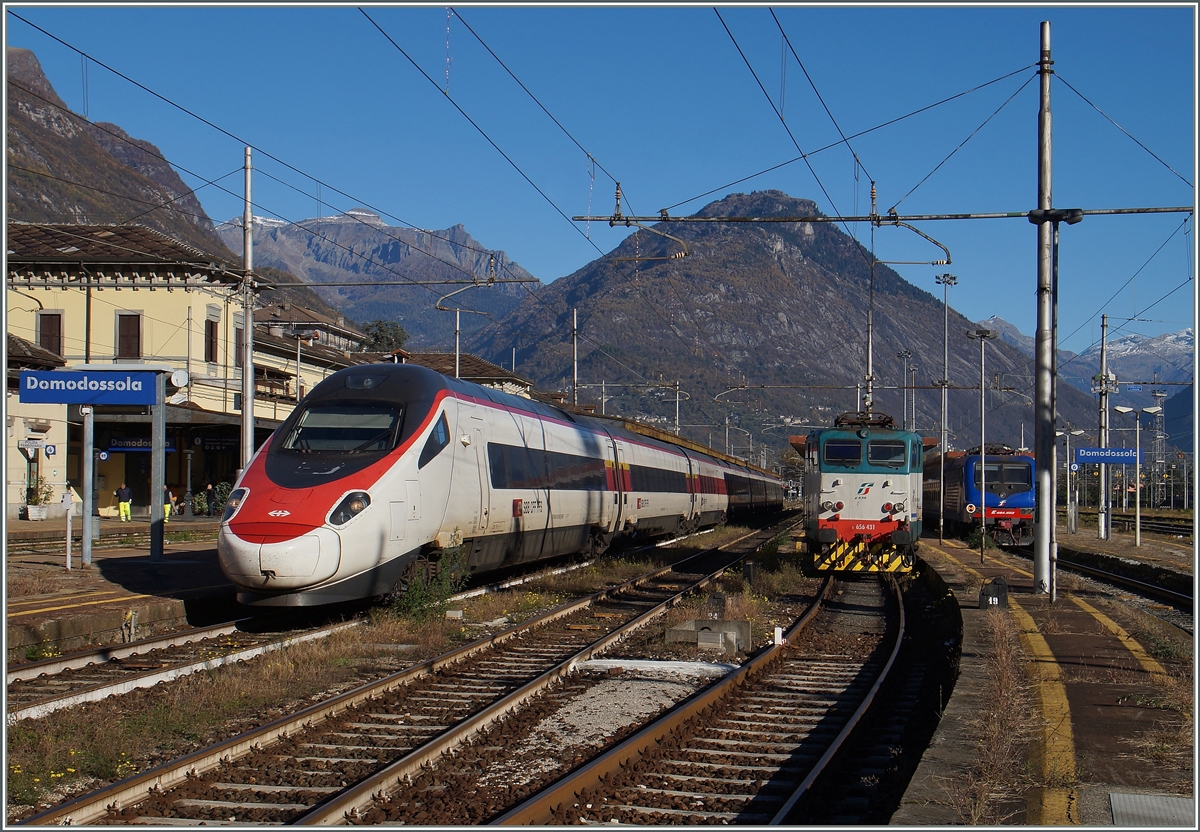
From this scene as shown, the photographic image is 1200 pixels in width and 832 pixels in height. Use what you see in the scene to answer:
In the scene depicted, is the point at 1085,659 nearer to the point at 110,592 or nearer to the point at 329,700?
the point at 329,700

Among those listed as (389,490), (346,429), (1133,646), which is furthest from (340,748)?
(1133,646)

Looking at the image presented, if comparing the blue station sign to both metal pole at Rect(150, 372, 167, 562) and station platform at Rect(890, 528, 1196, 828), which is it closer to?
station platform at Rect(890, 528, 1196, 828)

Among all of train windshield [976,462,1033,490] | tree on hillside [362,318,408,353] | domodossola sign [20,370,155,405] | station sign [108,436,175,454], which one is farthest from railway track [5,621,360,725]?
tree on hillside [362,318,408,353]

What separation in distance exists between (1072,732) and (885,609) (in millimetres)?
10277

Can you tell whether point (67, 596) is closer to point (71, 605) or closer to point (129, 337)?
point (71, 605)

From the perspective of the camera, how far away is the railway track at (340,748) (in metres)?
6.16

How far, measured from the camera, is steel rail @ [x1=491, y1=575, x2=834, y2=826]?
19.6 feet

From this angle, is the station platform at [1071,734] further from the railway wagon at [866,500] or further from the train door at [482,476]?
the train door at [482,476]

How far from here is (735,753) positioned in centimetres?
779

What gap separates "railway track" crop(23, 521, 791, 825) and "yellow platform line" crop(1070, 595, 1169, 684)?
5345 mm

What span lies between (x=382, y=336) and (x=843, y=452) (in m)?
89.2

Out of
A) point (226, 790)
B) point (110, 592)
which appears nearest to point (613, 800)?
point (226, 790)

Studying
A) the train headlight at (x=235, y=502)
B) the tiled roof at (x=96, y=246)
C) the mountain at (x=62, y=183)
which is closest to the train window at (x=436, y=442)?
the train headlight at (x=235, y=502)

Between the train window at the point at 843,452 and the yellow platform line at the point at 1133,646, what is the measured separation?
6.15 meters
